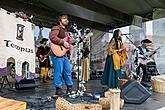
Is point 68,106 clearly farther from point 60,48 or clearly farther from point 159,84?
point 159,84

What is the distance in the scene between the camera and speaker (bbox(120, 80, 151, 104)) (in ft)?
13.2

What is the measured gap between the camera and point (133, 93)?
4039 millimetres

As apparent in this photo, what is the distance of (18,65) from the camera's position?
132 inches

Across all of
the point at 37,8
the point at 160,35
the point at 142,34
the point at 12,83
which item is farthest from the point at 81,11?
the point at 12,83

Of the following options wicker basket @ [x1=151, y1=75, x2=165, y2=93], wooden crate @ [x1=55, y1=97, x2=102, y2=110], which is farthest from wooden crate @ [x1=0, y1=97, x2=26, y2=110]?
wicker basket @ [x1=151, y1=75, x2=165, y2=93]

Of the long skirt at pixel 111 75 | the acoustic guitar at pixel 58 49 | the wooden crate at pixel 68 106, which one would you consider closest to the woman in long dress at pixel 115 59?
the long skirt at pixel 111 75

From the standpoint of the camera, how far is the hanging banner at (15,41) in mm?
3213

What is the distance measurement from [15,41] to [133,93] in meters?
1.92

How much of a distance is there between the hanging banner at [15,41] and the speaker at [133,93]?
147 centimetres

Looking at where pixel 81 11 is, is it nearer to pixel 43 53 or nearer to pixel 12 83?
pixel 43 53

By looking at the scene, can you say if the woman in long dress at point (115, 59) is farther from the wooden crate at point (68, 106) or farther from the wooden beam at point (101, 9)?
the wooden beam at point (101, 9)

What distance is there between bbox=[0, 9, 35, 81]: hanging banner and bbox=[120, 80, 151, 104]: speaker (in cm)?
147

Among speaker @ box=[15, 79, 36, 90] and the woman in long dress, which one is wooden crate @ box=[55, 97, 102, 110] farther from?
speaker @ box=[15, 79, 36, 90]

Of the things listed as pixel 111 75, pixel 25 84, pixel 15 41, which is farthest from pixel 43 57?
pixel 15 41
